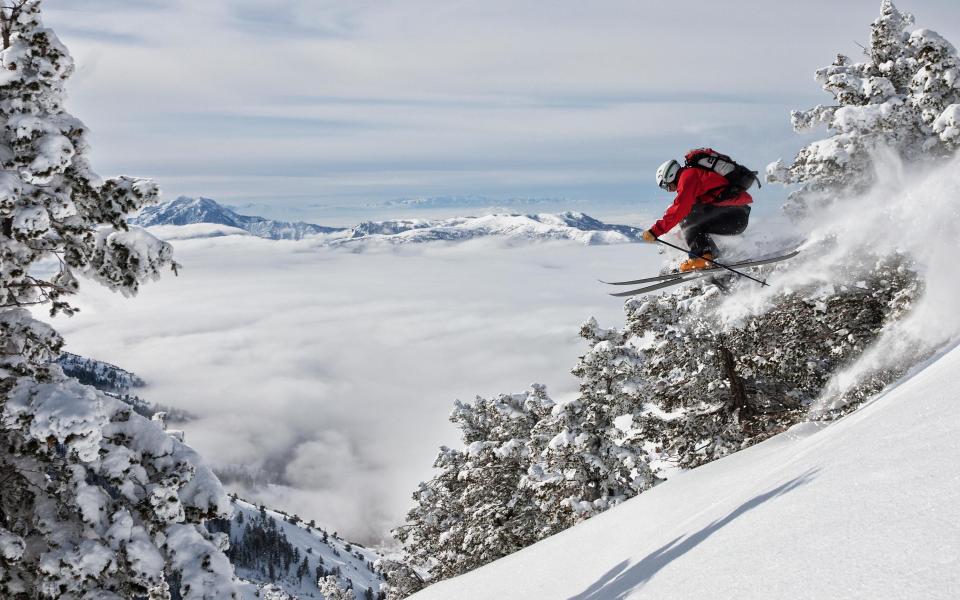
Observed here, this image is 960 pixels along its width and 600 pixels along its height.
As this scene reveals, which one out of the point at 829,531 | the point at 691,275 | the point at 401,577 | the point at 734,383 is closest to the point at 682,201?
the point at 691,275

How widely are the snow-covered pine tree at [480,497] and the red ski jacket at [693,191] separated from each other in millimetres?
13181

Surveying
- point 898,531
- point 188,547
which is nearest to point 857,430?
point 898,531

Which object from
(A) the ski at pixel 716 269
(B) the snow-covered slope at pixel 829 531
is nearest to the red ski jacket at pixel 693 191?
(A) the ski at pixel 716 269

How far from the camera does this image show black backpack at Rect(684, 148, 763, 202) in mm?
11625

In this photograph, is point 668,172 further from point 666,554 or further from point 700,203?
point 666,554

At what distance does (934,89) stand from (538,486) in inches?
587

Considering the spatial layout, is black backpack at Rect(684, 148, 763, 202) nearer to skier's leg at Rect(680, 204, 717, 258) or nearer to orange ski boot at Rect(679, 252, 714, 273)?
skier's leg at Rect(680, 204, 717, 258)

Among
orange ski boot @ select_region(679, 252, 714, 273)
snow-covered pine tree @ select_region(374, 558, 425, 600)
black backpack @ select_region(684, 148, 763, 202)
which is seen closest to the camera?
black backpack @ select_region(684, 148, 763, 202)

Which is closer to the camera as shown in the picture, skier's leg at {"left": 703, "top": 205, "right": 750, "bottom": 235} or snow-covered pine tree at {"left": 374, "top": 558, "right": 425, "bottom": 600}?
skier's leg at {"left": 703, "top": 205, "right": 750, "bottom": 235}

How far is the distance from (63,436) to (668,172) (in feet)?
32.8

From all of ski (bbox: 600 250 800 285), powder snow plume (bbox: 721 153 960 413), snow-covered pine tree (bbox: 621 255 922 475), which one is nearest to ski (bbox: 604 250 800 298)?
ski (bbox: 600 250 800 285)

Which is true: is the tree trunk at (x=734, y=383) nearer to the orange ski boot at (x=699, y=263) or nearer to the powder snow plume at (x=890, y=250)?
the powder snow plume at (x=890, y=250)

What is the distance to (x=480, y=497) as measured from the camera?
25953 mm

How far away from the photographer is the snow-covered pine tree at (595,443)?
19.3m
